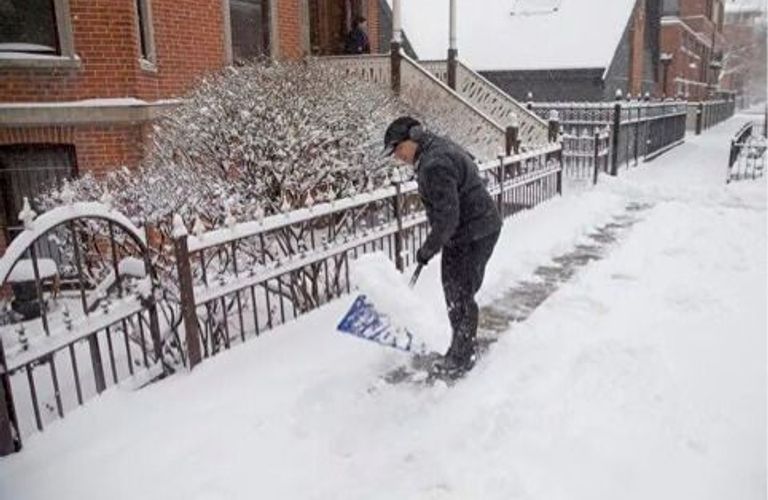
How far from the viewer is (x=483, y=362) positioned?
4422mm

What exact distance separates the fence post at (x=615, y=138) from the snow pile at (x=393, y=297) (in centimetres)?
1020

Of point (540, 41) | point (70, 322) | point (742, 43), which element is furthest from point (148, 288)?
point (742, 43)

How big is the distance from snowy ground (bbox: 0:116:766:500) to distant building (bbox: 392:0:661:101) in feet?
45.9

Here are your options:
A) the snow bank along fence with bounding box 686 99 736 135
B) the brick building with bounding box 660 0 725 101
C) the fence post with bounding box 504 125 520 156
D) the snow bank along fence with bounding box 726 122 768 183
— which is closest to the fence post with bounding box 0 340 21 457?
the fence post with bounding box 504 125 520 156

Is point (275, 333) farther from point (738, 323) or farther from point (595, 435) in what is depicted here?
point (738, 323)

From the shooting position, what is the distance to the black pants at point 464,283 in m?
4.16

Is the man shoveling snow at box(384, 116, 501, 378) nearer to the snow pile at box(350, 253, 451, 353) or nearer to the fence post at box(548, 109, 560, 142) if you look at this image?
the snow pile at box(350, 253, 451, 353)

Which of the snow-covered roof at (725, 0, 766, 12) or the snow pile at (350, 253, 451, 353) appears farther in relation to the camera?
the snow-covered roof at (725, 0, 766, 12)

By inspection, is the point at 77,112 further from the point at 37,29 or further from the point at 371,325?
the point at 371,325

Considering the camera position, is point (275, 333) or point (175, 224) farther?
point (275, 333)

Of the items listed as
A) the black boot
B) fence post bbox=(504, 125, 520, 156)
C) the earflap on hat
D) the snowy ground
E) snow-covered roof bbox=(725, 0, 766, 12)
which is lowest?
the snowy ground

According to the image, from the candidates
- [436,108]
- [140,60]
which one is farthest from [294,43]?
[140,60]

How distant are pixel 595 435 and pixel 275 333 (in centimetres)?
246

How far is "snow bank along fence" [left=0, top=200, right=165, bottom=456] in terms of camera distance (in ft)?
11.0
